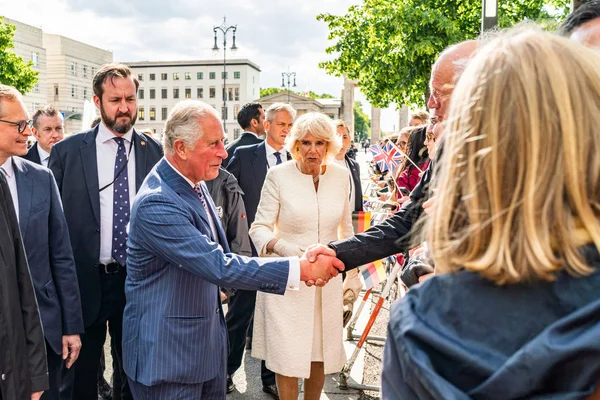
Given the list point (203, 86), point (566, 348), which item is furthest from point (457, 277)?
point (203, 86)

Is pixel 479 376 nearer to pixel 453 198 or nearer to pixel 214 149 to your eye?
pixel 453 198

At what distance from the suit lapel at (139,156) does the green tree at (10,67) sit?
3489 centimetres

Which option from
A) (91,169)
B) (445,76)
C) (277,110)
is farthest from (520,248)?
(277,110)

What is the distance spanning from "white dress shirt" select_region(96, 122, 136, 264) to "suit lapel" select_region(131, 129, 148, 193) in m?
0.03

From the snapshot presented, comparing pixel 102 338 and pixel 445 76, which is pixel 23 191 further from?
pixel 445 76

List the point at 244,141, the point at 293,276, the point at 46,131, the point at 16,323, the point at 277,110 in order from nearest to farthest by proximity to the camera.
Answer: the point at 16,323 < the point at 293,276 < the point at 277,110 < the point at 46,131 < the point at 244,141

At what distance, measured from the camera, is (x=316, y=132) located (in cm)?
422

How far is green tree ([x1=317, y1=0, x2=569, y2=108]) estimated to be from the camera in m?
19.2

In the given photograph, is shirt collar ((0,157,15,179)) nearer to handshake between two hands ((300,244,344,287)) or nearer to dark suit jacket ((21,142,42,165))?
handshake between two hands ((300,244,344,287))

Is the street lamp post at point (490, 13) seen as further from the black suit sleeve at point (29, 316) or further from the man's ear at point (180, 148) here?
the black suit sleeve at point (29, 316)

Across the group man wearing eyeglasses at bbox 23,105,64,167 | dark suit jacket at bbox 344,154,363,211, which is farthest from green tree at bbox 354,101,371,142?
man wearing eyeglasses at bbox 23,105,64,167

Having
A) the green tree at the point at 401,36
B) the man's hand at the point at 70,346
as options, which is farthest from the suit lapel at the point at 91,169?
the green tree at the point at 401,36

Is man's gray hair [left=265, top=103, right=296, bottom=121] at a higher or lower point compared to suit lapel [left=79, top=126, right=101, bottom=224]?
higher

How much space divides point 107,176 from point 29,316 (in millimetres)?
1607
